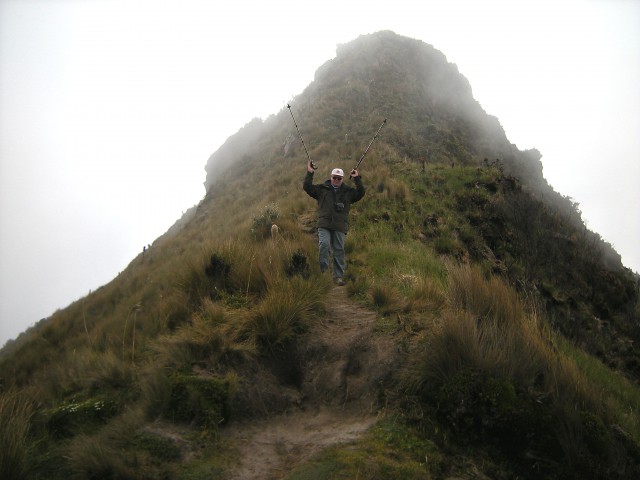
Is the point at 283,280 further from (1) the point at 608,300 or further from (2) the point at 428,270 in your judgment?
(1) the point at 608,300

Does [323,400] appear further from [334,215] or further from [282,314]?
[334,215]

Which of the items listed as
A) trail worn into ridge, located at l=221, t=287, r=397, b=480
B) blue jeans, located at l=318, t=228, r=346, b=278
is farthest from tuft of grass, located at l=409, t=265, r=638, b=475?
blue jeans, located at l=318, t=228, r=346, b=278

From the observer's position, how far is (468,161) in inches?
862

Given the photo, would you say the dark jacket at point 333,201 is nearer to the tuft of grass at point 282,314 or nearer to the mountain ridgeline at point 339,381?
the mountain ridgeline at point 339,381

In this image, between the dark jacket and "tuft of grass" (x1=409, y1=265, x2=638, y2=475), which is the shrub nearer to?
"tuft of grass" (x1=409, y1=265, x2=638, y2=475)

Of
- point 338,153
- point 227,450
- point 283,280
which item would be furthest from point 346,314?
point 338,153

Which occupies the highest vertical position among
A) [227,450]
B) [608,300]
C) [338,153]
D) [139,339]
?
[338,153]

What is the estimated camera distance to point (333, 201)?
279 inches

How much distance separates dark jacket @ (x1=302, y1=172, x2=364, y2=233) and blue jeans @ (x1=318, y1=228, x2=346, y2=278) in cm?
12

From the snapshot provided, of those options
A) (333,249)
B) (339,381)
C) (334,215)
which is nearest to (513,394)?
(339,381)

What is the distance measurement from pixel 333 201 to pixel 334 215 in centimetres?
28

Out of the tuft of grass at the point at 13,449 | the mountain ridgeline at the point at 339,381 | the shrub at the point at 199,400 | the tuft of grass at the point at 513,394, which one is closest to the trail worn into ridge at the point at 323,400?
the mountain ridgeline at the point at 339,381

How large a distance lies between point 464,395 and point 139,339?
4243 millimetres

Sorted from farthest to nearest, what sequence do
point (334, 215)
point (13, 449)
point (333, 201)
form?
point (333, 201), point (334, 215), point (13, 449)
